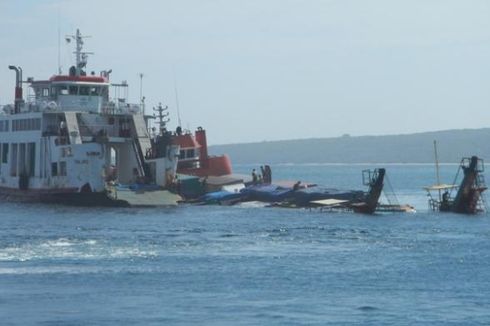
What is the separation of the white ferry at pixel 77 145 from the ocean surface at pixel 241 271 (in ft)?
24.9

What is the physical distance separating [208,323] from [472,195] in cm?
4407

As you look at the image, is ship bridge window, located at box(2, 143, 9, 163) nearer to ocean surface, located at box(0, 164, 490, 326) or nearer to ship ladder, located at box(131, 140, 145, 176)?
ship ladder, located at box(131, 140, 145, 176)

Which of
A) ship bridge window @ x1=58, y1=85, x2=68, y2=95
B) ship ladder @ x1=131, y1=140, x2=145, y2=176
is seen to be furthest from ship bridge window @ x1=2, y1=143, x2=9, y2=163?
ship ladder @ x1=131, y1=140, x2=145, y2=176

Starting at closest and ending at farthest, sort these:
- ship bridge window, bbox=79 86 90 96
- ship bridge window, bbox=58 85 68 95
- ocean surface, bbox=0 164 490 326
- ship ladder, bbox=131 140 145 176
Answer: ocean surface, bbox=0 164 490 326
ship ladder, bbox=131 140 145 176
ship bridge window, bbox=58 85 68 95
ship bridge window, bbox=79 86 90 96

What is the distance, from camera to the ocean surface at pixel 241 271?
107ft

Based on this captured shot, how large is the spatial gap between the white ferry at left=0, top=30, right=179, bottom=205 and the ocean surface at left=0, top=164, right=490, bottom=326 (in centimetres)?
759

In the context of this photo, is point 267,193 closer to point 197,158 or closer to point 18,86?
point 197,158

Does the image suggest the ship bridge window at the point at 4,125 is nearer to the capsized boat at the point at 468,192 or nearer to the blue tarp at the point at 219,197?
the blue tarp at the point at 219,197

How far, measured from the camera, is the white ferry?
73.6 meters

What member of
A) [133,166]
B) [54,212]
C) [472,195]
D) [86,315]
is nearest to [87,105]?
[133,166]

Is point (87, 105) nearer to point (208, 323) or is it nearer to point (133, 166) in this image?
point (133, 166)

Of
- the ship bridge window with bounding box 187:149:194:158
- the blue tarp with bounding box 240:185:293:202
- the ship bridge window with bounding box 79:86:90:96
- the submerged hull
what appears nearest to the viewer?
the submerged hull

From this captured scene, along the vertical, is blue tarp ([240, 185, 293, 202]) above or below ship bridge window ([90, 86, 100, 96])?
below

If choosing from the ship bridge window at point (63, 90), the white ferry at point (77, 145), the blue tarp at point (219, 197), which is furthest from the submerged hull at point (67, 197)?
the blue tarp at point (219, 197)
